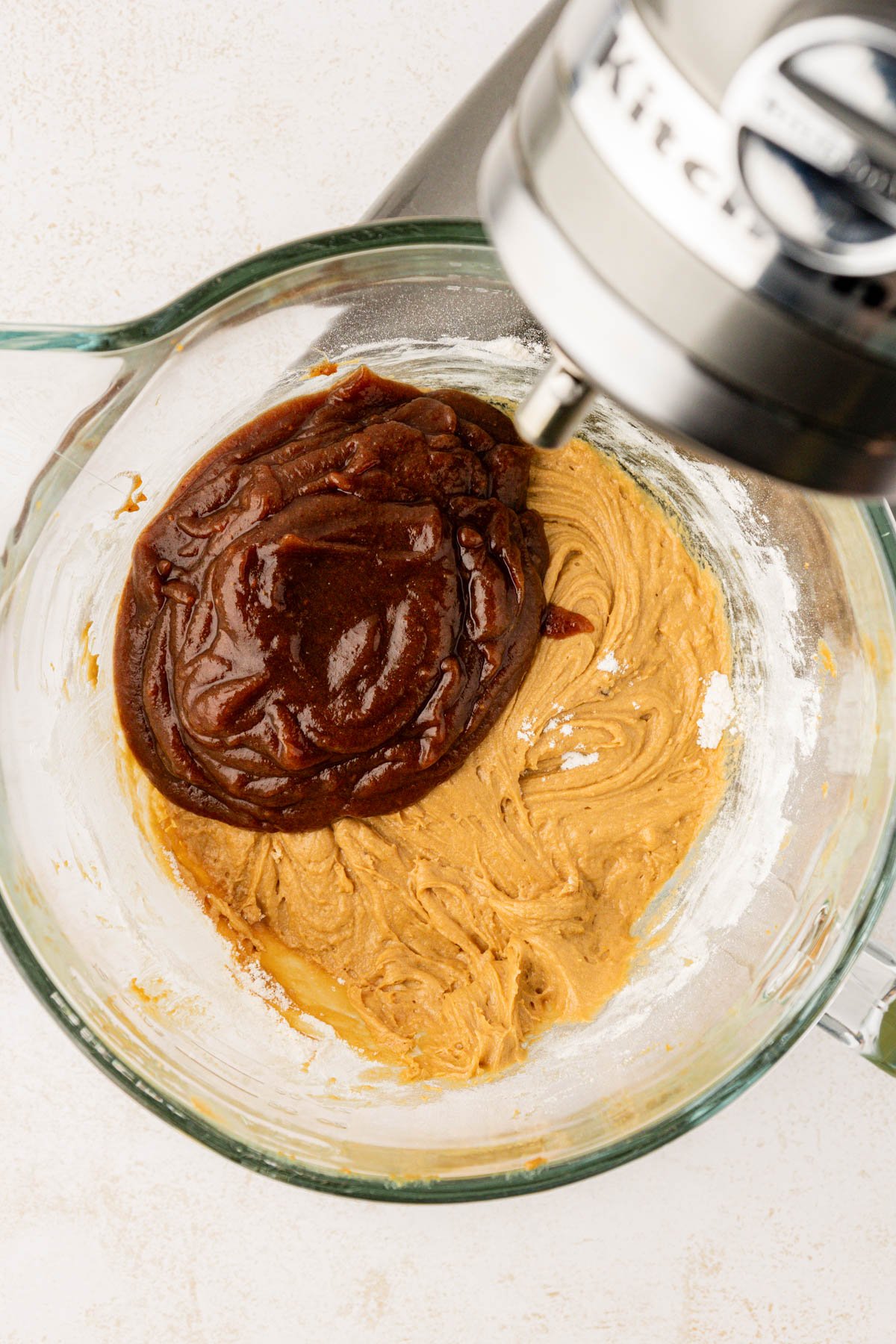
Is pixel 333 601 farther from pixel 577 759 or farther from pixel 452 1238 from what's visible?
pixel 452 1238

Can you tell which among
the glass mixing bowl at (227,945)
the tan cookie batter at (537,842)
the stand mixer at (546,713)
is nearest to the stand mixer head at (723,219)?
the stand mixer at (546,713)

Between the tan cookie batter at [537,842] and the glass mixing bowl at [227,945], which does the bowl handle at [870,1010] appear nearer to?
the glass mixing bowl at [227,945]

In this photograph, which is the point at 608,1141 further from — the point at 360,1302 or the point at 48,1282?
the point at 48,1282

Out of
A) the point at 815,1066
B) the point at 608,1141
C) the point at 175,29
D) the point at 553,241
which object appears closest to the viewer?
the point at 553,241

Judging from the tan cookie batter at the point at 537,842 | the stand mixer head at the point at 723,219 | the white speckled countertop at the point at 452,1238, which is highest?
the stand mixer head at the point at 723,219

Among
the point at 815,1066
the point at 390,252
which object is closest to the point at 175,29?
the point at 390,252

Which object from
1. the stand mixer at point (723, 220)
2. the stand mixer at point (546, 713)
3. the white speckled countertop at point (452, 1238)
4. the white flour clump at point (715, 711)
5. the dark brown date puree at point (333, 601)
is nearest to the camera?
the stand mixer at point (723, 220)

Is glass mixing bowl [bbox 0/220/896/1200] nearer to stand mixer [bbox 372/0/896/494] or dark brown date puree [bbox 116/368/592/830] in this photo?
dark brown date puree [bbox 116/368/592/830]

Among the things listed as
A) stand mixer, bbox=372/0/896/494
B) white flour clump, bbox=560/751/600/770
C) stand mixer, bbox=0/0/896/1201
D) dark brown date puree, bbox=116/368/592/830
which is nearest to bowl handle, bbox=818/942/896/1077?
stand mixer, bbox=0/0/896/1201

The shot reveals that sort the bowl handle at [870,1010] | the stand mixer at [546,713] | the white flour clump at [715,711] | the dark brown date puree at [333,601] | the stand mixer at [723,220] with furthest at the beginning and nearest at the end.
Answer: the white flour clump at [715,711]
the bowl handle at [870,1010]
the dark brown date puree at [333,601]
the stand mixer at [546,713]
the stand mixer at [723,220]

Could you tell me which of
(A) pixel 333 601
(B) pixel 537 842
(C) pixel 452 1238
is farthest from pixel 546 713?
(C) pixel 452 1238
